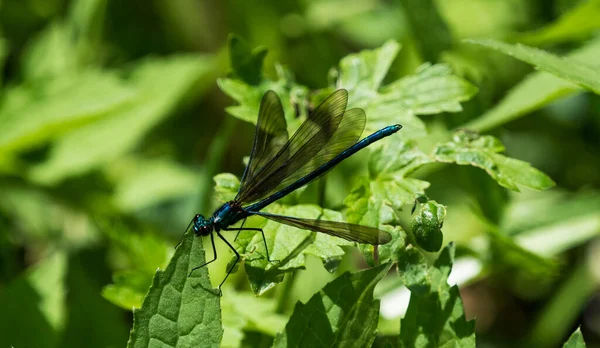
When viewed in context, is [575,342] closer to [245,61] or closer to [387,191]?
[387,191]

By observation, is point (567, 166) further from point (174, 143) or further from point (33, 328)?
point (33, 328)

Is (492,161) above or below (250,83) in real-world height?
below

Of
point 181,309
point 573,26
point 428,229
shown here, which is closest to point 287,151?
point 428,229

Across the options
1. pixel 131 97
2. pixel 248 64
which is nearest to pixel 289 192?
pixel 248 64

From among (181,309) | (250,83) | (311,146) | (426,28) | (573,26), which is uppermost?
(426,28)

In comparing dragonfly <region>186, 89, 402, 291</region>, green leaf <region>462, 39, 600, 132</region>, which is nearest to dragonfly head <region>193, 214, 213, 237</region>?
dragonfly <region>186, 89, 402, 291</region>

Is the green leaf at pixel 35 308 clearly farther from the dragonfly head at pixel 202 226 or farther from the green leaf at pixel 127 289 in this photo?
the dragonfly head at pixel 202 226
